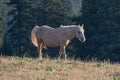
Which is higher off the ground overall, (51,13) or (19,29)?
(51,13)

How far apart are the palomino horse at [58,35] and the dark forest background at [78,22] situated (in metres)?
16.0

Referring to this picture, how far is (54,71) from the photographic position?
12805 mm

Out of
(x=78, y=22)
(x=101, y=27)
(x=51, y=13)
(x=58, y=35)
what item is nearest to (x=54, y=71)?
(x=58, y=35)

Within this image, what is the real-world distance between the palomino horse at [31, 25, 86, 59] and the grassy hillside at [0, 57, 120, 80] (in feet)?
14.6

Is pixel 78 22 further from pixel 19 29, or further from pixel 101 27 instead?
pixel 19 29

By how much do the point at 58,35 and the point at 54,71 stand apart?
7096 millimetres

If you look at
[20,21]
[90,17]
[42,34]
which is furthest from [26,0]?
[42,34]

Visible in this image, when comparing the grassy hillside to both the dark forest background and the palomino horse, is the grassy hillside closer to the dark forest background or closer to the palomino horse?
the palomino horse

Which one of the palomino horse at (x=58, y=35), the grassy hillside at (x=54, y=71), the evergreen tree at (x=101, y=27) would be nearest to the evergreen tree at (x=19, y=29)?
the evergreen tree at (x=101, y=27)

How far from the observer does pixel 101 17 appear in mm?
43375

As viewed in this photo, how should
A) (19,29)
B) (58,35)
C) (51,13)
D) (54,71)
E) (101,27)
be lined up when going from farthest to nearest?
(51,13), (19,29), (101,27), (58,35), (54,71)

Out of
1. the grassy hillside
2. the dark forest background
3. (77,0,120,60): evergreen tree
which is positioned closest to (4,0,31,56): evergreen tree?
the dark forest background

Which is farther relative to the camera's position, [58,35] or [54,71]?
[58,35]

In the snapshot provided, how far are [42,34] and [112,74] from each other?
8438 mm
